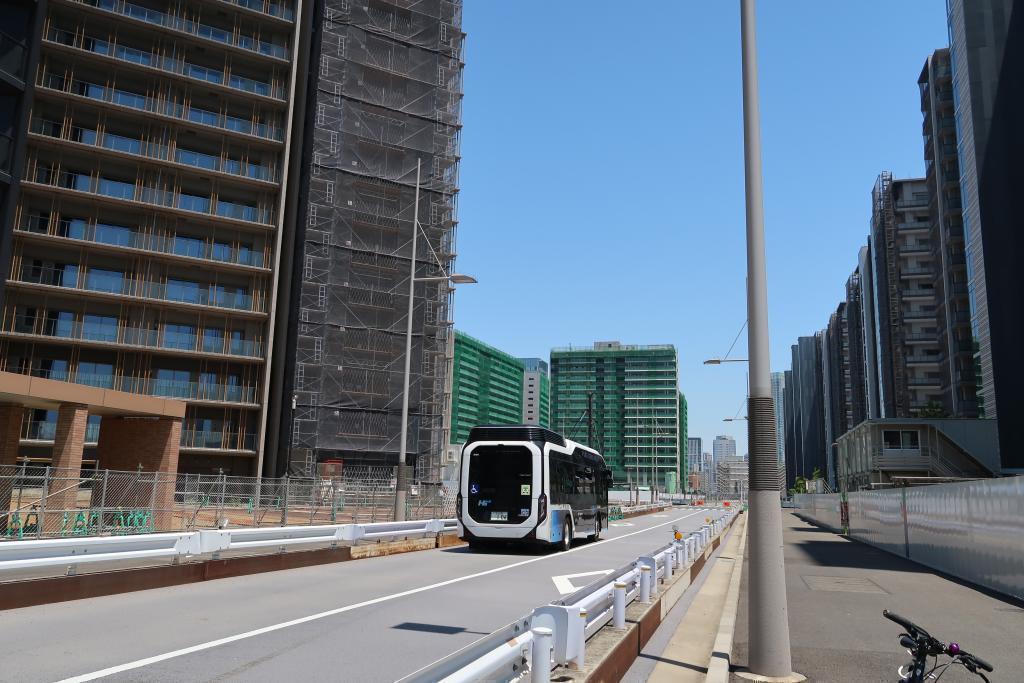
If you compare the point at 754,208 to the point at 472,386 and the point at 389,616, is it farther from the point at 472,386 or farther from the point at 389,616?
the point at 472,386

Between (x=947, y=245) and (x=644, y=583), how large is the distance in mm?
81490

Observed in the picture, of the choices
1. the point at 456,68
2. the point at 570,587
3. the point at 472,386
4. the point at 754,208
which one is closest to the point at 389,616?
the point at 570,587

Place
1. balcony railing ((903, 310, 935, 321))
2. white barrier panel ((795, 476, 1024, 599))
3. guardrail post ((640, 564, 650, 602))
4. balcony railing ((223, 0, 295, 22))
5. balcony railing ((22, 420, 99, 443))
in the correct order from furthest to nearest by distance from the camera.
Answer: balcony railing ((903, 310, 935, 321)) → balcony railing ((223, 0, 295, 22)) → balcony railing ((22, 420, 99, 443)) → white barrier panel ((795, 476, 1024, 599)) → guardrail post ((640, 564, 650, 602))

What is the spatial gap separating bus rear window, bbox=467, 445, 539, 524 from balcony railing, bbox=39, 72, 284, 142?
39.4m

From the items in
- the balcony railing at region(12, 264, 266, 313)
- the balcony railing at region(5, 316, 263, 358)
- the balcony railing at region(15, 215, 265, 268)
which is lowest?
the balcony railing at region(5, 316, 263, 358)

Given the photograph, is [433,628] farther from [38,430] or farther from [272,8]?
[272,8]

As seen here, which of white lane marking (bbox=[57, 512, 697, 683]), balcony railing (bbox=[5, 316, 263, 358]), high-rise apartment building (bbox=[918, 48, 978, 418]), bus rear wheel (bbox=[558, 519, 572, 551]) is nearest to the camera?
white lane marking (bbox=[57, 512, 697, 683])

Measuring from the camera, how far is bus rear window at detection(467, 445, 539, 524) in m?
21.8

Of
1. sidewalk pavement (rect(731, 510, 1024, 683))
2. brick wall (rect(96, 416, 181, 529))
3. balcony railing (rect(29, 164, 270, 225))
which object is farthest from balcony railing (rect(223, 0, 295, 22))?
sidewalk pavement (rect(731, 510, 1024, 683))

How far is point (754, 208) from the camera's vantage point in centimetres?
858

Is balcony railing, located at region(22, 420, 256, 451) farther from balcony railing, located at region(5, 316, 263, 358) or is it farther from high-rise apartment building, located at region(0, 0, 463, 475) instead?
balcony railing, located at region(5, 316, 263, 358)

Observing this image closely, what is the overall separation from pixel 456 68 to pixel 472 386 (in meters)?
133

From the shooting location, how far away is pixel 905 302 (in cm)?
9612

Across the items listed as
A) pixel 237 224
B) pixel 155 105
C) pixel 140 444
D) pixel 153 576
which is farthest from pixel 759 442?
pixel 155 105
